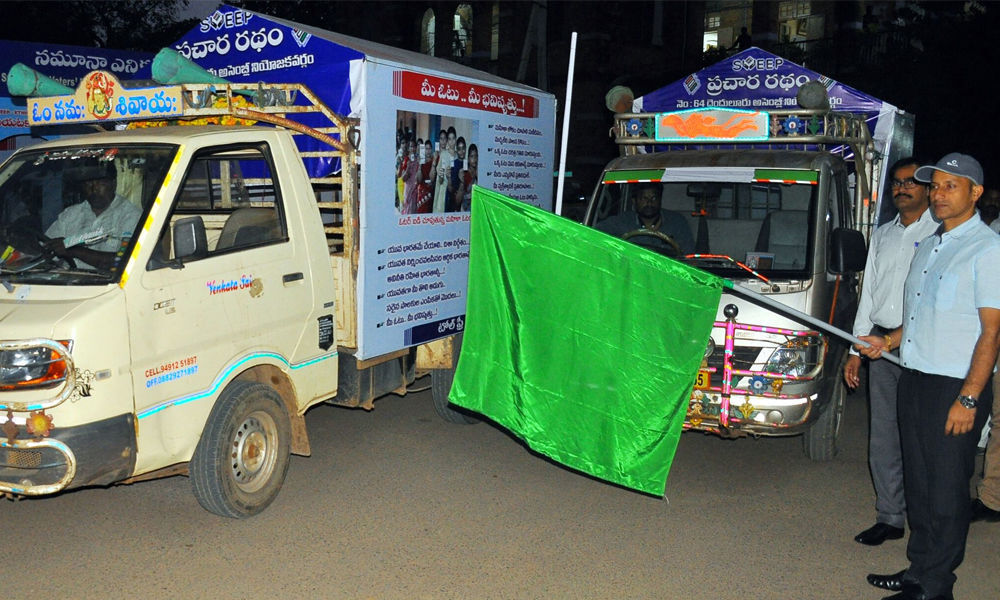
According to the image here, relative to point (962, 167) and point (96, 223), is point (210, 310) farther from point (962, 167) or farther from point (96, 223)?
point (962, 167)

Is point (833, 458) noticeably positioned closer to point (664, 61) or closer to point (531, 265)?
point (531, 265)

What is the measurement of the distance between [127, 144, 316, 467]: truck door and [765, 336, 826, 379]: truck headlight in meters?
2.99

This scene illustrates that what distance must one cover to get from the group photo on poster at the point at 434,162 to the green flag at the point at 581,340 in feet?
3.42

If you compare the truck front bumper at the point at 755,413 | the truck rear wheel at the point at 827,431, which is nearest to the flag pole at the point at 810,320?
the truck front bumper at the point at 755,413

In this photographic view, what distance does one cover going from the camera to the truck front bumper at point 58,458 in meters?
4.14

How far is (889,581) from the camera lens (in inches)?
180

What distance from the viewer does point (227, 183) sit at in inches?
255

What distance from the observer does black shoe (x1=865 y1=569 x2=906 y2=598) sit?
4.54 m

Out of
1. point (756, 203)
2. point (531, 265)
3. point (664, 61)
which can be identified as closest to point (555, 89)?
point (664, 61)

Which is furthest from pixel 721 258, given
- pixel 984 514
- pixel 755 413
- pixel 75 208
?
pixel 75 208

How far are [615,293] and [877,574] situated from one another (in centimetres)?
205

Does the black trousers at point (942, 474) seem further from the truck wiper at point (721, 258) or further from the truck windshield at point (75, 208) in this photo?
the truck windshield at point (75, 208)

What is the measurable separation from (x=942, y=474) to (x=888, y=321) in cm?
125

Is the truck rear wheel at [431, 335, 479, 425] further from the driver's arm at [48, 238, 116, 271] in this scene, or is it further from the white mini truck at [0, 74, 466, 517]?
the driver's arm at [48, 238, 116, 271]
